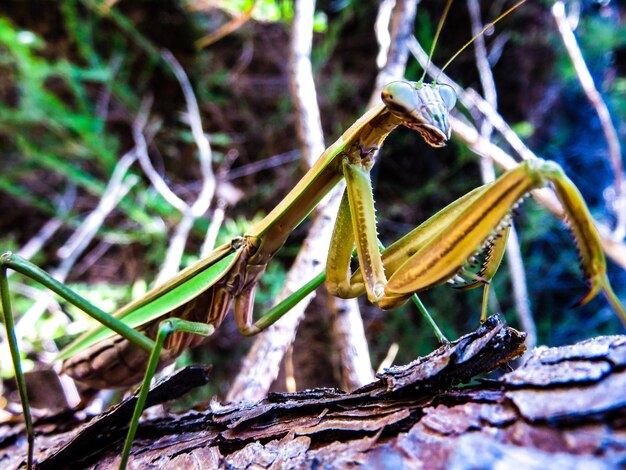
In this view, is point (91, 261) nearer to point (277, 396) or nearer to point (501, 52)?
point (277, 396)

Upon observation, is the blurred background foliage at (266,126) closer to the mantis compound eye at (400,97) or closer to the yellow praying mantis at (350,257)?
the yellow praying mantis at (350,257)

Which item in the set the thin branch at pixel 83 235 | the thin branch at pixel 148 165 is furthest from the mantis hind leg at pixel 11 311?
the thin branch at pixel 148 165

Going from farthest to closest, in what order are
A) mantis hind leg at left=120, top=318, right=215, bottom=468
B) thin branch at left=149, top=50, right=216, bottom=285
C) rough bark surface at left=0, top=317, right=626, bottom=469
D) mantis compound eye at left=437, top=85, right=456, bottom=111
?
1. thin branch at left=149, top=50, right=216, bottom=285
2. mantis compound eye at left=437, top=85, right=456, bottom=111
3. mantis hind leg at left=120, top=318, right=215, bottom=468
4. rough bark surface at left=0, top=317, right=626, bottom=469

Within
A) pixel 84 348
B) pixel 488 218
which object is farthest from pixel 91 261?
pixel 488 218

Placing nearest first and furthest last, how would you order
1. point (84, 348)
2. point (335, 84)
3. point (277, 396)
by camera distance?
point (277, 396), point (84, 348), point (335, 84)

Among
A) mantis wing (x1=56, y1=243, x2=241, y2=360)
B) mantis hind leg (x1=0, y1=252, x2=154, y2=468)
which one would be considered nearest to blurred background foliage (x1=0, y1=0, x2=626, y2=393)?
mantis wing (x1=56, y1=243, x2=241, y2=360)

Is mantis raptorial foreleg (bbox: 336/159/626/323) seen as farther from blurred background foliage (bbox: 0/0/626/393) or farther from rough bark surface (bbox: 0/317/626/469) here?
blurred background foliage (bbox: 0/0/626/393)
